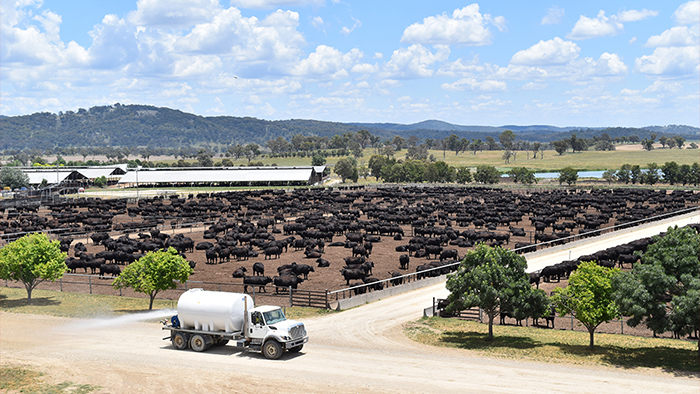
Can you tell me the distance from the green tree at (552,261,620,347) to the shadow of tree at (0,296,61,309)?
97.3 feet

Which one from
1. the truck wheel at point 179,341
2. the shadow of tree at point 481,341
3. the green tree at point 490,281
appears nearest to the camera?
the truck wheel at point 179,341

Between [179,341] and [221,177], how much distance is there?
141804 millimetres

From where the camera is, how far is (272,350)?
2569 cm

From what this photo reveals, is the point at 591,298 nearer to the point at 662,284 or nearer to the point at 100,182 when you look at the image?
the point at 662,284

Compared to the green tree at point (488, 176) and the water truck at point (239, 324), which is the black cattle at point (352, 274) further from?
the green tree at point (488, 176)

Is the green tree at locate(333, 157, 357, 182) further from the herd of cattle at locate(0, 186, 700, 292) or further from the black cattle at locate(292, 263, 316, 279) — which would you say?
the black cattle at locate(292, 263, 316, 279)

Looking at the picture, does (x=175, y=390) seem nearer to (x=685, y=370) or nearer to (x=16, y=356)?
(x=16, y=356)

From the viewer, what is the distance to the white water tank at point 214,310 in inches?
1011

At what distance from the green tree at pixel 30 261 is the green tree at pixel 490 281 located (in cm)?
2482

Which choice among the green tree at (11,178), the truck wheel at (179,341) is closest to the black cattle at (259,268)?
the truck wheel at (179,341)

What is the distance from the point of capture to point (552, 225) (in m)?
74.8

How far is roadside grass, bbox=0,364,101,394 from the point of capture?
23000 mm

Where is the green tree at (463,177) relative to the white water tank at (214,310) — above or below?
above

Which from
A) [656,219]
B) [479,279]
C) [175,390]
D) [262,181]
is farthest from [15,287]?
[262,181]
